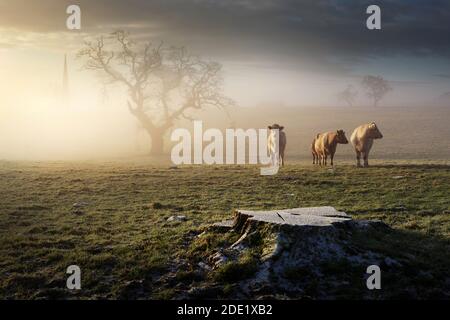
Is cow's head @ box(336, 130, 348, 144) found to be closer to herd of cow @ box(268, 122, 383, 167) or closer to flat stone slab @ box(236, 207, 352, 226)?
herd of cow @ box(268, 122, 383, 167)

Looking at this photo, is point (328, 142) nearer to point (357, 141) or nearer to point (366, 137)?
point (357, 141)

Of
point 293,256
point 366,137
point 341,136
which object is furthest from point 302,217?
point 366,137

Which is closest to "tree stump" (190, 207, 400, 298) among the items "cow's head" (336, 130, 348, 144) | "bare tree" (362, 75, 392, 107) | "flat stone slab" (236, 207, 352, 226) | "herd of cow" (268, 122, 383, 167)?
"flat stone slab" (236, 207, 352, 226)

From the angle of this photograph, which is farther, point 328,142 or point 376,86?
point 376,86

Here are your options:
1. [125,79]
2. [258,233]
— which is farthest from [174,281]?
[125,79]

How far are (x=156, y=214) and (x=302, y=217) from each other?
604 cm

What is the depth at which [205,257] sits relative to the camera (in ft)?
30.7

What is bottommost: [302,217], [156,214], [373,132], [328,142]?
[156,214]

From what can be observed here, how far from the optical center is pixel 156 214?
14.4m

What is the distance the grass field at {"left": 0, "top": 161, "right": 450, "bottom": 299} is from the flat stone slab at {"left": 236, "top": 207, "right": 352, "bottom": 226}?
3.27 feet

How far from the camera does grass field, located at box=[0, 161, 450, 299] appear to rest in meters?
8.55

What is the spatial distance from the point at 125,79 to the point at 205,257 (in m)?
41.9

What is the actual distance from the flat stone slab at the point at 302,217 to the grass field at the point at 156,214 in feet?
3.27

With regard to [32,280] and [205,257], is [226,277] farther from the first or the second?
[32,280]
